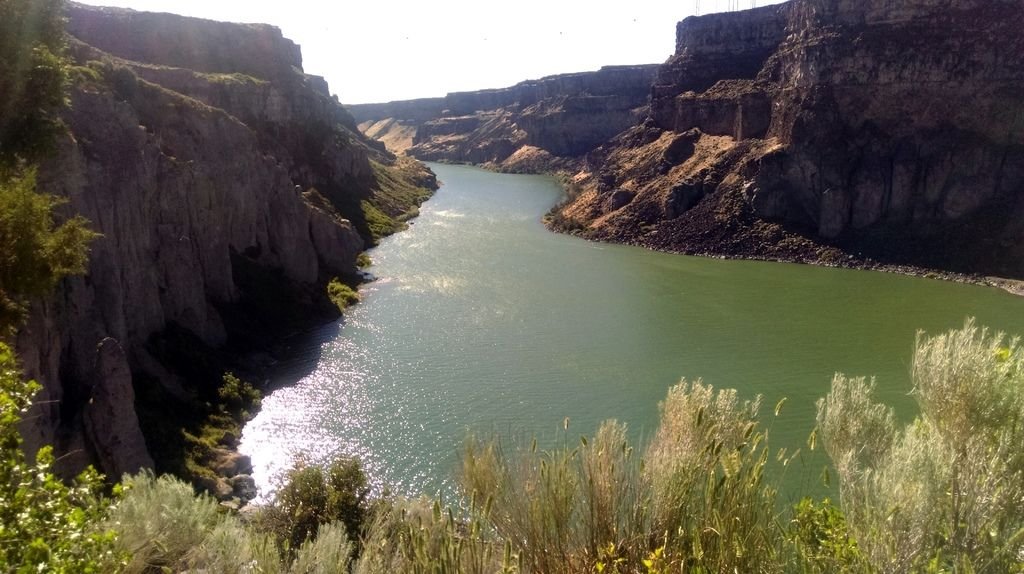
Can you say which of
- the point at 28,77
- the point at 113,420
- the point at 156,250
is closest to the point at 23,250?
the point at 28,77

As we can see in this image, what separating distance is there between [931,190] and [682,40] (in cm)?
3438

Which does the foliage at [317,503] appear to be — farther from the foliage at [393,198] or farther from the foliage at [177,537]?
the foliage at [393,198]

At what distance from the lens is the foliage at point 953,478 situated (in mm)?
5848

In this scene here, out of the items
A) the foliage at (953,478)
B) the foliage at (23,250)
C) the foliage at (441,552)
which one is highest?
the foliage at (23,250)

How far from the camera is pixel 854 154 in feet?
179

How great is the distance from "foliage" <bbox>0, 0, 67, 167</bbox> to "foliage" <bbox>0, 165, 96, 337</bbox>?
1.41m

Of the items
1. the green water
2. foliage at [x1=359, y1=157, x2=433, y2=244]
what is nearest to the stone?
the green water

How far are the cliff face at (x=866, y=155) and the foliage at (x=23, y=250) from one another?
47596mm

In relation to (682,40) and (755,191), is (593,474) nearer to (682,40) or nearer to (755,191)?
(755,191)

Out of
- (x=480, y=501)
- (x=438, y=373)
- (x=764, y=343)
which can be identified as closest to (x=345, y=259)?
(x=438, y=373)

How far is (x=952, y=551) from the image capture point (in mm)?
5984

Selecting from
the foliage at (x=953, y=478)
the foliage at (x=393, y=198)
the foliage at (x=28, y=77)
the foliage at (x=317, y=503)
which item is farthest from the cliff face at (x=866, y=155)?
the foliage at (x=28, y=77)

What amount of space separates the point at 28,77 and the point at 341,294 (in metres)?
24.5

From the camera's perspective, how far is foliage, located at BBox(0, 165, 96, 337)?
11.8 m
